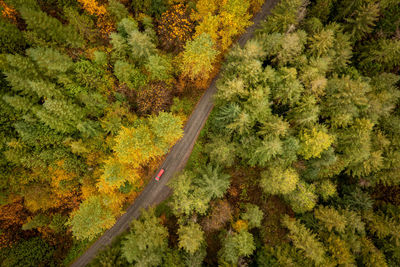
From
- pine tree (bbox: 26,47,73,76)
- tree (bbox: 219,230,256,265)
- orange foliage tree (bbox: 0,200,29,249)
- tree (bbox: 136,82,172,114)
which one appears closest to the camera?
pine tree (bbox: 26,47,73,76)

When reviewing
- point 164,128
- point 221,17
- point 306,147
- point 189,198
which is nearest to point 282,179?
point 306,147

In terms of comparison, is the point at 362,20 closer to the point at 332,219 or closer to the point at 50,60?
the point at 332,219

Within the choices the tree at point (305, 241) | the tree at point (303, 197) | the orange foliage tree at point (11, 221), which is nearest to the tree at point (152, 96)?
the tree at point (303, 197)

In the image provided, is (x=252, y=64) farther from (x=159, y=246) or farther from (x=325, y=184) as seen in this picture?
(x=159, y=246)

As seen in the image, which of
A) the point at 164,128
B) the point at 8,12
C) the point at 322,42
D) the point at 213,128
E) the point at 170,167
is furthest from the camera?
the point at 170,167

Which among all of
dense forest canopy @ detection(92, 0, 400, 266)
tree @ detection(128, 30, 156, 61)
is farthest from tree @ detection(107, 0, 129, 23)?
dense forest canopy @ detection(92, 0, 400, 266)

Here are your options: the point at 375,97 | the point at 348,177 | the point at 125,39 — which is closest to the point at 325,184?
the point at 348,177

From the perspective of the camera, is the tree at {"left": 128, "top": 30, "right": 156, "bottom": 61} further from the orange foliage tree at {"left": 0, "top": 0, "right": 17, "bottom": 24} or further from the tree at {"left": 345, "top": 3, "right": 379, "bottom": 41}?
the tree at {"left": 345, "top": 3, "right": 379, "bottom": 41}
